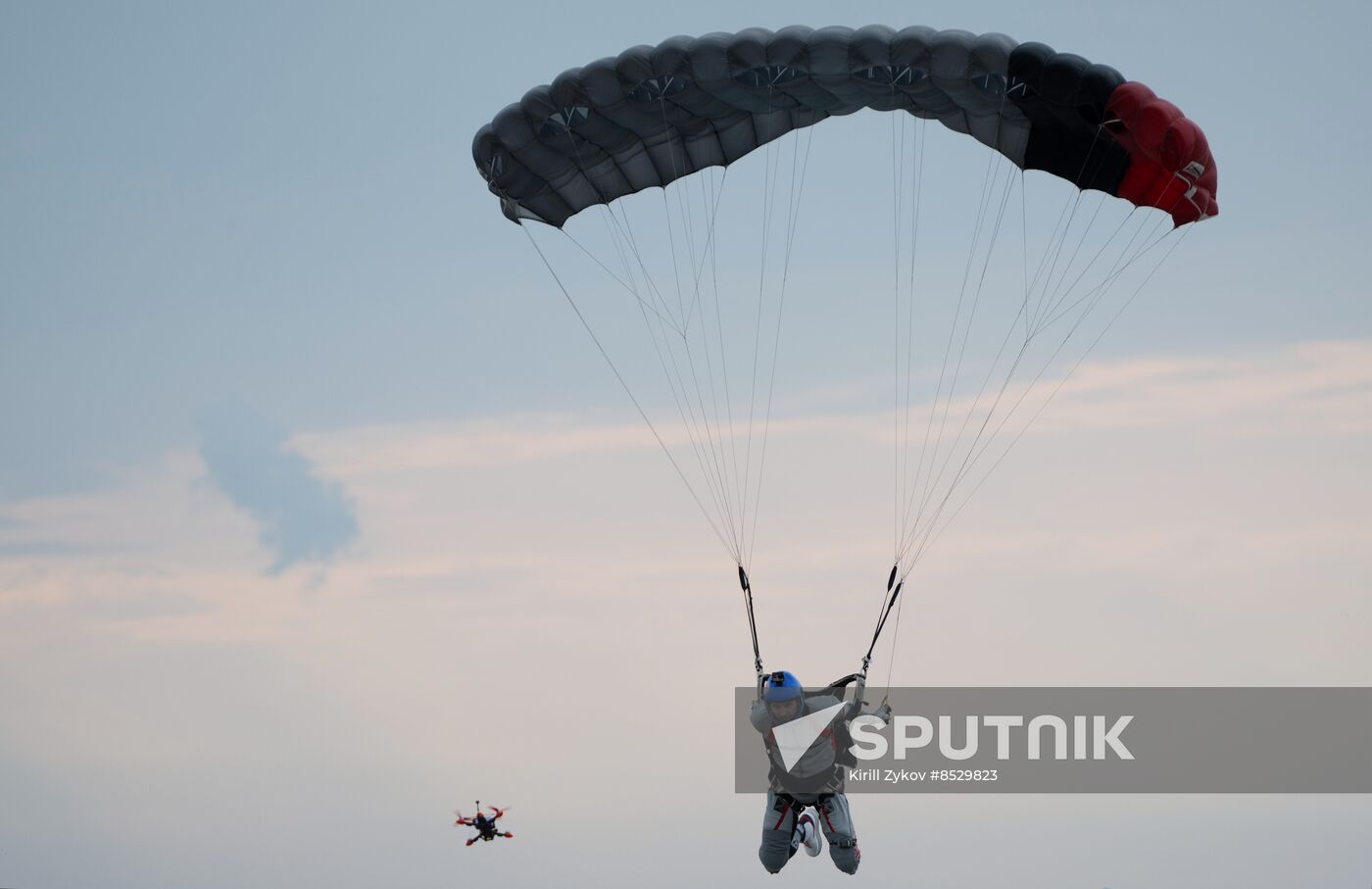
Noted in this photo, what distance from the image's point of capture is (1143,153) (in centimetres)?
2338

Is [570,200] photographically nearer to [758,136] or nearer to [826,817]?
[758,136]

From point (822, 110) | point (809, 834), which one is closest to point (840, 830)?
point (809, 834)

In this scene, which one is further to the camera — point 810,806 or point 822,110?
point 822,110

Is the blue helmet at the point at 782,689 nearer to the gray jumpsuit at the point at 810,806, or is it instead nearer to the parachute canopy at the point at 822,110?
the gray jumpsuit at the point at 810,806

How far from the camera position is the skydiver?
21.7 m

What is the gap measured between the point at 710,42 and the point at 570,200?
3.71 m

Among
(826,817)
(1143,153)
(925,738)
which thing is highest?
(1143,153)

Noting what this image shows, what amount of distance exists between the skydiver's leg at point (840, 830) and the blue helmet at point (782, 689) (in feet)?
4.78

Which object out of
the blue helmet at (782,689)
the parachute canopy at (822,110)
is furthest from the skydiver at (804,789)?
the parachute canopy at (822,110)

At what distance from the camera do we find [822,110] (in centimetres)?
2469

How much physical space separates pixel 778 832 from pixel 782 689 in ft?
6.10

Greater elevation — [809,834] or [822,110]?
[822,110]

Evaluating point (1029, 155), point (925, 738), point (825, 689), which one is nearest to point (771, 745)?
point (825, 689)

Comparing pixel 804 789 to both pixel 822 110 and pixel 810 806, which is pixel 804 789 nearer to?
pixel 810 806
